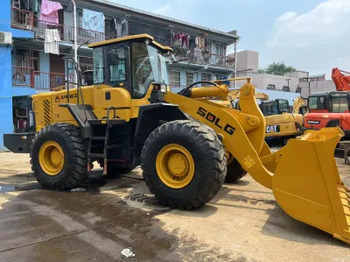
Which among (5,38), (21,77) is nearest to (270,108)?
(21,77)

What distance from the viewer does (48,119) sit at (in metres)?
7.31

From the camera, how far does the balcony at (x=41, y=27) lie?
16469 mm

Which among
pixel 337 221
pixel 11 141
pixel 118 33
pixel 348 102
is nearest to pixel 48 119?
pixel 11 141

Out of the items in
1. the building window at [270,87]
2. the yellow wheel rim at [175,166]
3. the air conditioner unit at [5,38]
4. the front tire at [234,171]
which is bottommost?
the front tire at [234,171]

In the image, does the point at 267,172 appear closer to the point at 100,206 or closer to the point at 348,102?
the point at 100,206

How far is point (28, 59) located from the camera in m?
17.5

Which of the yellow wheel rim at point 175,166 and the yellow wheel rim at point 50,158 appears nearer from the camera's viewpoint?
the yellow wheel rim at point 175,166

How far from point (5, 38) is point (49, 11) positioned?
3.26 meters

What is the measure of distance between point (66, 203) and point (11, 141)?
3.15 metres

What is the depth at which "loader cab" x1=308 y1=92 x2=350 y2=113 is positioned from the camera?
476 inches

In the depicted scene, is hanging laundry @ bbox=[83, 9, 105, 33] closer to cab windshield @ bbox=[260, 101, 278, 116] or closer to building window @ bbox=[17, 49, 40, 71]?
building window @ bbox=[17, 49, 40, 71]

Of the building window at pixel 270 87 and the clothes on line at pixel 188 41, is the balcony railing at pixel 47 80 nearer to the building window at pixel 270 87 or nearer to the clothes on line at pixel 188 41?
the clothes on line at pixel 188 41

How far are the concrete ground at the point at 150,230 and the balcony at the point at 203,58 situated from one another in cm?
1825

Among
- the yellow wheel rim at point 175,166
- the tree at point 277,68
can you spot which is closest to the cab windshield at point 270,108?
the yellow wheel rim at point 175,166
